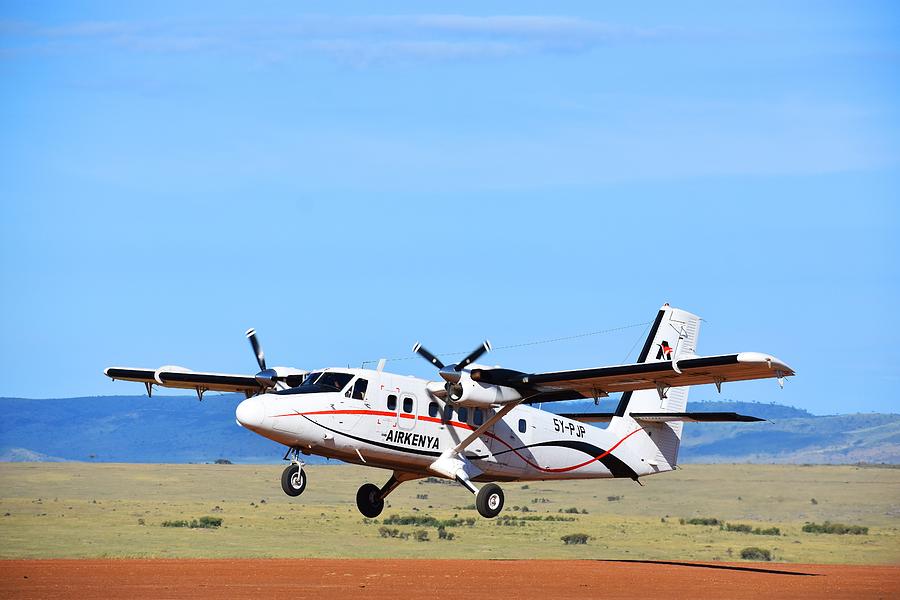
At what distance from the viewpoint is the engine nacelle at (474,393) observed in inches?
1334

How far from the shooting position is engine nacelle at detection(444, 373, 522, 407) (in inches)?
1334

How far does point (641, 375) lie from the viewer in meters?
33.2

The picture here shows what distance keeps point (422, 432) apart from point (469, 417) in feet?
5.36

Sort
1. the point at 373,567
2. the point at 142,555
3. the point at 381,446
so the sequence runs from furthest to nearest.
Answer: the point at 142,555, the point at 373,567, the point at 381,446

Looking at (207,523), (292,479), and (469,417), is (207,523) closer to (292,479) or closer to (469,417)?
(469,417)

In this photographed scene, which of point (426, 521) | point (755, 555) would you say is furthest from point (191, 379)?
point (426, 521)

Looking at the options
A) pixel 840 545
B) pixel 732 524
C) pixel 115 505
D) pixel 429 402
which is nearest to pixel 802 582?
pixel 429 402

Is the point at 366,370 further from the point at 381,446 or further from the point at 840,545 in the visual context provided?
the point at 840,545

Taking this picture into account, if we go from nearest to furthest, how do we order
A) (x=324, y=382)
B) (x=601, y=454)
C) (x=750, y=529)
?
1. (x=324, y=382)
2. (x=601, y=454)
3. (x=750, y=529)

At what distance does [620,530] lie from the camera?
72.2 meters

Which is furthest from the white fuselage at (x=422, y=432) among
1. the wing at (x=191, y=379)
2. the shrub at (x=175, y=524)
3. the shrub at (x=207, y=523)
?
the shrub at (x=175, y=524)

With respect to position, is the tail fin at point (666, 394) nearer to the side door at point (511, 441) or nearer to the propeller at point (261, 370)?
the side door at point (511, 441)

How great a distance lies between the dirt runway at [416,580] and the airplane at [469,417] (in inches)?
88.9

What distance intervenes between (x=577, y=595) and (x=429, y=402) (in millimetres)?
6614
